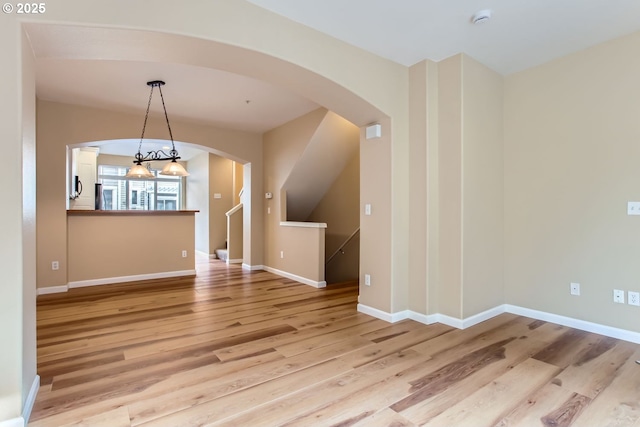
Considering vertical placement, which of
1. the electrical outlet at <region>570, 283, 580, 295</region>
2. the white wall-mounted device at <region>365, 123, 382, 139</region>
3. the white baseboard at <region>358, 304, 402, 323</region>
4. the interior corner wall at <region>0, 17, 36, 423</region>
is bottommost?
the white baseboard at <region>358, 304, 402, 323</region>

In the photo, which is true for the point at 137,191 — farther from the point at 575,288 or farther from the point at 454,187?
the point at 575,288

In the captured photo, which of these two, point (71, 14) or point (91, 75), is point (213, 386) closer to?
point (71, 14)

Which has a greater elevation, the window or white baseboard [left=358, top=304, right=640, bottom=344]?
the window

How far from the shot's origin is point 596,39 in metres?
2.92

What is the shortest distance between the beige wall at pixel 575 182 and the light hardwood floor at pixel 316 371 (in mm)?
467

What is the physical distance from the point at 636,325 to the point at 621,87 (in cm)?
210

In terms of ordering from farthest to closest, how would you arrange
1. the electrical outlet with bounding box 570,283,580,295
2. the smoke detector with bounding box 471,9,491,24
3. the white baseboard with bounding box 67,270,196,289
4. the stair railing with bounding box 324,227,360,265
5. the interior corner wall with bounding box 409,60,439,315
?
the stair railing with bounding box 324,227,360,265 → the white baseboard with bounding box 67,270,196,289 → the interior corner wall with bounding box 409,60,439,315 → the electrical outlet with bounding box 570,283,580,295 → the smoke detector with bounding box 471,9,491,24

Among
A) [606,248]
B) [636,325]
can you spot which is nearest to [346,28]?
[606,248]

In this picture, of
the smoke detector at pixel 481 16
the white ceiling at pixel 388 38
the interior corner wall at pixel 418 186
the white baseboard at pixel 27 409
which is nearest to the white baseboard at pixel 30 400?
the white baseboard at pixel 27 409

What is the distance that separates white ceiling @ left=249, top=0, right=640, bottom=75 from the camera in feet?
8.05

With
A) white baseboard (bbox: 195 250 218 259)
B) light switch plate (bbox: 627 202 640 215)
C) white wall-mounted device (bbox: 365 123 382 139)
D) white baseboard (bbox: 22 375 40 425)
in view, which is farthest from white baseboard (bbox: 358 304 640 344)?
white baseboard (bbox: 195 250 218 259)

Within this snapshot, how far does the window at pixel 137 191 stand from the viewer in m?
9.98

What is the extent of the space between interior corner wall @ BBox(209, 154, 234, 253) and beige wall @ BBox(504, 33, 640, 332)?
6.90 metres

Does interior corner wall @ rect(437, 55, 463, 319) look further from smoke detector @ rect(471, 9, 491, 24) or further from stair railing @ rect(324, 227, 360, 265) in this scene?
stair railing @ rect(324, 227, 360, 265)
